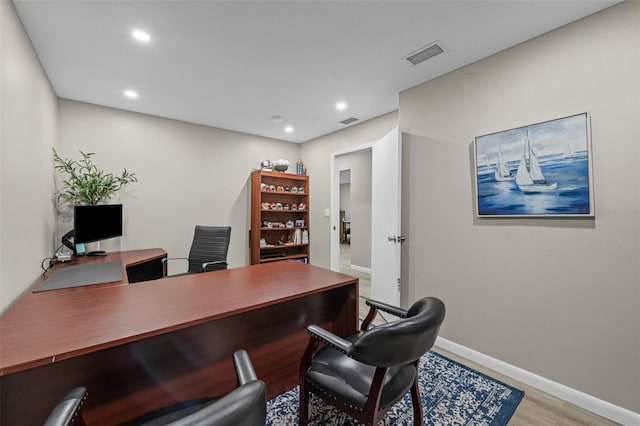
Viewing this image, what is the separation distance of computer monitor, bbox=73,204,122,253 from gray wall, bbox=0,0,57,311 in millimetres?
241

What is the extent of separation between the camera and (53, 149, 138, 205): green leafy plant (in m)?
2.94

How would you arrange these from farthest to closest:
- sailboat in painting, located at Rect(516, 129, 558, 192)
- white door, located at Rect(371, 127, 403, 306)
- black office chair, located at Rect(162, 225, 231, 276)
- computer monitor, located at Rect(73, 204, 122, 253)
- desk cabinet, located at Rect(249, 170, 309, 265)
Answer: desk cabinet, located at Rect(249, 170, 309, 265) → black office chair, located at Rect(162, 225, 231, 276) → white door, located at Rect(371, 127, 403, 306) → computer monitor, located at Rect(73, 204, 122, 253) → sailboat in painting, located at Rect(516, 129, 558, 192)

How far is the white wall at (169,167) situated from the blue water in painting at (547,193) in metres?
3.56

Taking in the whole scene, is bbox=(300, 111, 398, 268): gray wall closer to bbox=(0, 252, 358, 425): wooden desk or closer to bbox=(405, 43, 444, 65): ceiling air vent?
bbox=(405, 43, 444, 65): ceiling air vent

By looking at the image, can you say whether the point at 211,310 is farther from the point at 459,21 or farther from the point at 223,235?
the point at 459,21

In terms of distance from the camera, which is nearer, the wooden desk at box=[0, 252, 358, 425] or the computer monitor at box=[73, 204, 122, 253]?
the wooden desk at box=[0, 252, 358, 425]

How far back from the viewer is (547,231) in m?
1.97

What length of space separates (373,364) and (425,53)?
2411mm

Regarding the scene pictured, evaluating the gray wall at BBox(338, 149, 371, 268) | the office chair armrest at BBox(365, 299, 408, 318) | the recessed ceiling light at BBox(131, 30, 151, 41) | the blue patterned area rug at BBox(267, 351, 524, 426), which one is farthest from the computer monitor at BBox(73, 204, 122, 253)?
the gray wall at BBox(338, 149, 371, 268)

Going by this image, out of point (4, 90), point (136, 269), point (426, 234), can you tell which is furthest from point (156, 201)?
point (426, 234)

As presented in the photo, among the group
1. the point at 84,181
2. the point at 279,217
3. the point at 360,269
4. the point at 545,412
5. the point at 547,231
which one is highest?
the point at 84,181

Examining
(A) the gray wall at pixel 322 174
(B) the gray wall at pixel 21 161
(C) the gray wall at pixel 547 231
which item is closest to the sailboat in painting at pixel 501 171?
(C) the gray wall at pixel 547 231

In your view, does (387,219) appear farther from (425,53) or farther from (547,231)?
(425,53)

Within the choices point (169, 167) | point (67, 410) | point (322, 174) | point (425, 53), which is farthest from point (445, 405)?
point (169, 167)
